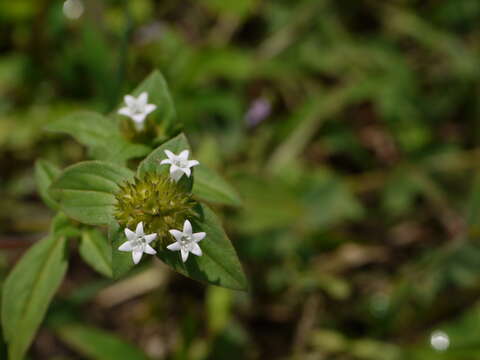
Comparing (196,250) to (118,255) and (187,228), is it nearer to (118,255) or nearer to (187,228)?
(187,228)

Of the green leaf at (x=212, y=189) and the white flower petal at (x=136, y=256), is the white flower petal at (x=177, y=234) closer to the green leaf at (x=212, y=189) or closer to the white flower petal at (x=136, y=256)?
the white flower petal at (x=136, y=256)

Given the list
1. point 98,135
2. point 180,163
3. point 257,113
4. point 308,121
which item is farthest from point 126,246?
point 308,121

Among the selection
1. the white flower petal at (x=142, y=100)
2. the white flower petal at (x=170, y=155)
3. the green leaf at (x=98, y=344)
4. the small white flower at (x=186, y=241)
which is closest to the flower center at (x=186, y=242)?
the small white flower at (x=186, y=241)

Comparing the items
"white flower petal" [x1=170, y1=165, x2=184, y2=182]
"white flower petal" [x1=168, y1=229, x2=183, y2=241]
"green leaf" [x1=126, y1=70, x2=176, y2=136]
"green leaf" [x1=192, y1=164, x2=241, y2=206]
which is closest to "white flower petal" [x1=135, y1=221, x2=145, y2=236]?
"white flower petal" [x1=168, y1=229, x2=183, y2=241]

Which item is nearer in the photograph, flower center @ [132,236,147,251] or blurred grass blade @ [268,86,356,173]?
flower center @ [132,236,147,251]

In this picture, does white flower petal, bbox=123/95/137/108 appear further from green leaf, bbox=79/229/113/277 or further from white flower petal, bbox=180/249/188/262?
white flower petal, bbox=180/249/188/262
